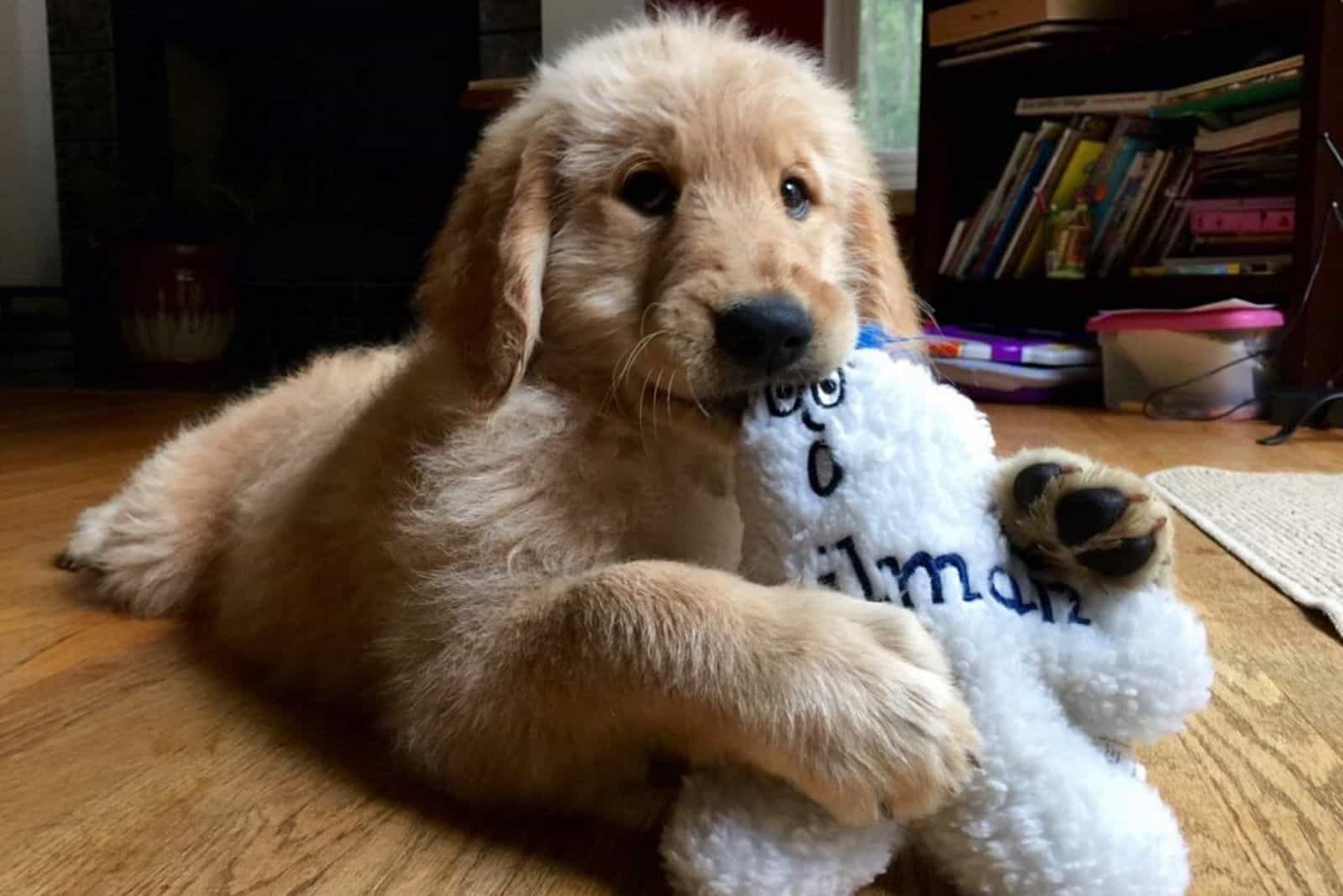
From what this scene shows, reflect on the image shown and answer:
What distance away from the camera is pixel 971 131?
15.8 feet

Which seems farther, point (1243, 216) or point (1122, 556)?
point (1243, 216)

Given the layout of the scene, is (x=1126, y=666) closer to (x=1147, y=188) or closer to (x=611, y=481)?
(x=611, y=481)

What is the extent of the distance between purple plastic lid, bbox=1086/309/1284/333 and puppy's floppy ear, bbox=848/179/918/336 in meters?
2.57

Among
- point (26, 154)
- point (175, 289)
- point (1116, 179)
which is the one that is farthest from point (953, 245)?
point (26, 154)

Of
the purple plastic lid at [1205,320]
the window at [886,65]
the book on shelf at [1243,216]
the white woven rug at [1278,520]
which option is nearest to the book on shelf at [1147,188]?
the book on shelf at [1243,216]

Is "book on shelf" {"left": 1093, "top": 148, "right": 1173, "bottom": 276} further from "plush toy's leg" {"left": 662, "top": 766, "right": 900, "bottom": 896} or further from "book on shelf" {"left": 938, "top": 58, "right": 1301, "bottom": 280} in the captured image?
"plush toy's leg" {"left": 662, "top": 766, "right": 900, "bottom": 896}

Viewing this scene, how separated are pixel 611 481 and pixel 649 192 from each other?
30cm

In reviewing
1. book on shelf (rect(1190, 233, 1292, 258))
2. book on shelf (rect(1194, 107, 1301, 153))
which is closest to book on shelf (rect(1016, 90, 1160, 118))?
book on shelf (rect(1194, 107, 1301, 153))

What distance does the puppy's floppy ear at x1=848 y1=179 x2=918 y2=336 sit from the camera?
139cm

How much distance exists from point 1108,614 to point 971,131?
4.26 metres

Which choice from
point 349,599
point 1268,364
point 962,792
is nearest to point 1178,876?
point 962,792

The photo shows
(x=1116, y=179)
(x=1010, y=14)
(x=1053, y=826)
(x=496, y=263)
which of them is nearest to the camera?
(x=1053, y=826)

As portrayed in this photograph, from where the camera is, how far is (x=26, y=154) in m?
6.07

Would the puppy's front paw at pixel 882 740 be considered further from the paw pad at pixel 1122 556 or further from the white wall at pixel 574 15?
the white wall at pixel 574 15
